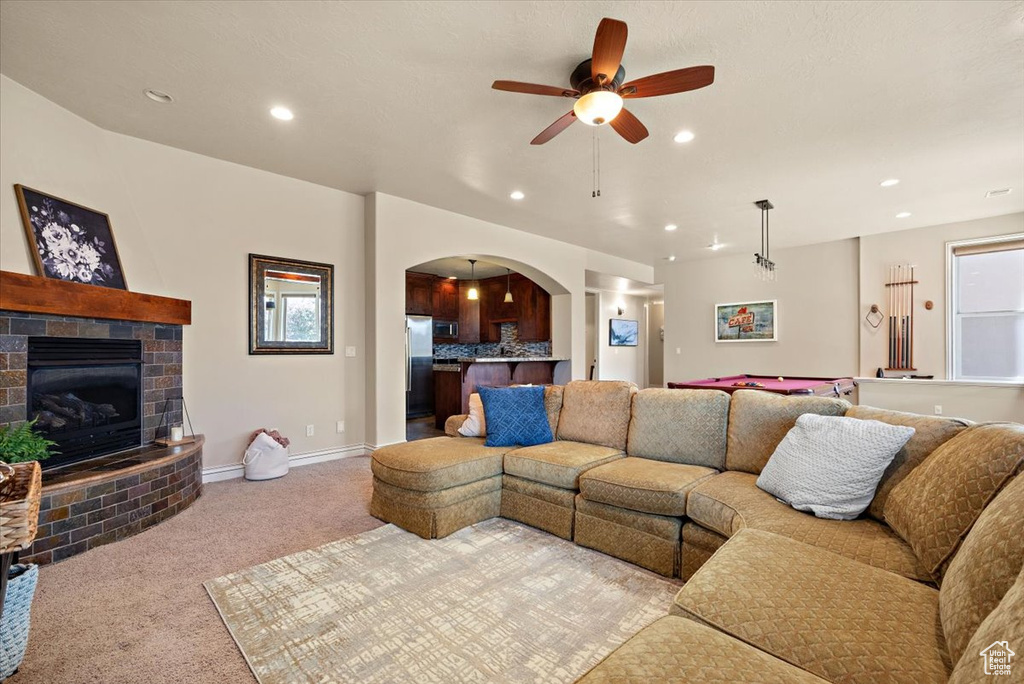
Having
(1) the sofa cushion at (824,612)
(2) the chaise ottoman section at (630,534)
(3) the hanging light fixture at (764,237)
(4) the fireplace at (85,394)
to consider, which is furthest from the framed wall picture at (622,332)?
(1) the sofa cushion at (824,612)

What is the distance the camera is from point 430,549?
244 centimetres

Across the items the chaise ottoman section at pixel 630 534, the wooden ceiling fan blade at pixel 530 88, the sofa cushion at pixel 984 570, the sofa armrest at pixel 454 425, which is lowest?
the chaise ottoman section at pixel 630 534

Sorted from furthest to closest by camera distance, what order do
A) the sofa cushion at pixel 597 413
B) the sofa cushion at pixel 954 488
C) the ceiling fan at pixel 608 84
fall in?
the sofa cushion at pixel 597 413
the ceiling fan at pixel 608 84
the sofa cushion at pixel 954 488

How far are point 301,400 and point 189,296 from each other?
49.5 inches

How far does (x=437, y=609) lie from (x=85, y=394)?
2788 mm

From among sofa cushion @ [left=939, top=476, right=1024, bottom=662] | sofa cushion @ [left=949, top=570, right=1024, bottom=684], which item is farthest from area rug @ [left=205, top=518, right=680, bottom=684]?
sofa cushion @ [left=949, top=570, right=1024, bottom=684]

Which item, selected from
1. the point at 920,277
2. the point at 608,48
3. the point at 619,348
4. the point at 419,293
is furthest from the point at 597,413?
the point at 619,348

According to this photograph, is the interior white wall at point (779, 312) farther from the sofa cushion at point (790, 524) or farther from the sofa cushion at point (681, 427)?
the sofa cushion at point (790, 524)

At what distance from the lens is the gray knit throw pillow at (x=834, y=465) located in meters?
1.76

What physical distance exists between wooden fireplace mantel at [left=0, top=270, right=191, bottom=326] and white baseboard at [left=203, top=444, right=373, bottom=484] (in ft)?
4.06

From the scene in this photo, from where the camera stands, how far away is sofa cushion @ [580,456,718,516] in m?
2.16

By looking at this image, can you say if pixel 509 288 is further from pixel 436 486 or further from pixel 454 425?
pixel 436 486

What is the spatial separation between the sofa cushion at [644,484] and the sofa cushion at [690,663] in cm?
111

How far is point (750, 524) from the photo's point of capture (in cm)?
177
